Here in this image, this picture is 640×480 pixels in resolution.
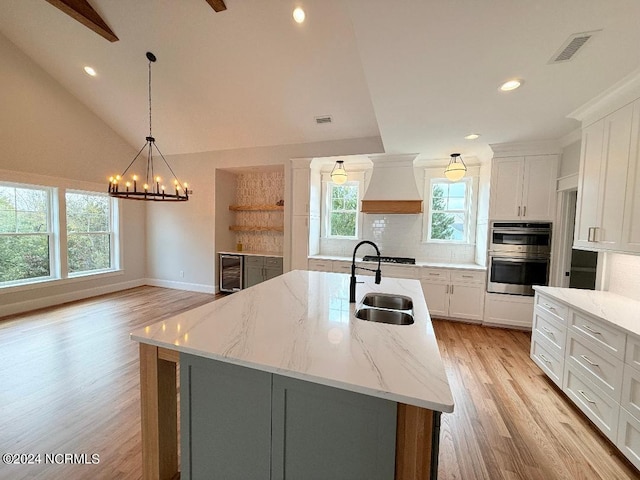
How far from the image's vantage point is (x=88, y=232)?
206 inches

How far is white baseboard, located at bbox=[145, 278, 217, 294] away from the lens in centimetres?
568

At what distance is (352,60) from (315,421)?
364 centimetres

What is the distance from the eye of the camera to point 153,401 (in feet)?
4.33

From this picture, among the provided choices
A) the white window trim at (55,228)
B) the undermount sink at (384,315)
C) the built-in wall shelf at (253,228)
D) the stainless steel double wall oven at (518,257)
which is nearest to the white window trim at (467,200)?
the stainless steel double wall oven at (518,257)

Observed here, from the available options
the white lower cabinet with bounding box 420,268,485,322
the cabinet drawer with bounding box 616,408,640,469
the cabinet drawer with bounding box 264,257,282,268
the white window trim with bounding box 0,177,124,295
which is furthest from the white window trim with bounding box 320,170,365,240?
the white window trim with bounding box 0,177,124,295

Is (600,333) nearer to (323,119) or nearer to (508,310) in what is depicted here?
(508,310)

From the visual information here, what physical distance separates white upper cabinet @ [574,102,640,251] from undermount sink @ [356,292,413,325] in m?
1.83

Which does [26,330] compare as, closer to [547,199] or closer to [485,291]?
[485,291]

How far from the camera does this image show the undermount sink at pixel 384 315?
5.81 ft

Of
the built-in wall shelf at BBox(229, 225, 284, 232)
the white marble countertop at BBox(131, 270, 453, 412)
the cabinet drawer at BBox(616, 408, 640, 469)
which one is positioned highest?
the built-in wall shelf at BBox(229, 225, 284, 232)

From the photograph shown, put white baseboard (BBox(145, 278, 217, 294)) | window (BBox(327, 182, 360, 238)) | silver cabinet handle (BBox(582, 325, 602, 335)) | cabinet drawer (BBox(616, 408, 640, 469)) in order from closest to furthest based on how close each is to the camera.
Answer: cabinet drawer (BBox(616, 408, 640, 469)) < silver cabinet handle (BBox(582, 325, 602, 335)) < window (BBox(327, 182, 360, 238)) < white baseboard (BBox(145, 278, 217, 294))

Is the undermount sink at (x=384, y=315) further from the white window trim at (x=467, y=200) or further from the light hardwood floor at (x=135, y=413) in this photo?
the white window trim at (x=467, y=200)

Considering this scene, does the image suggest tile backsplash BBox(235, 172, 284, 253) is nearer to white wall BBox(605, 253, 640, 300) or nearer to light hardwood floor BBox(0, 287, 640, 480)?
light hardwood floor BBox(0, 287, 640, 480)

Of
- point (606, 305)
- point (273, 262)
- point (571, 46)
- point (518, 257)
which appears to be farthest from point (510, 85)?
point (273, 262)
